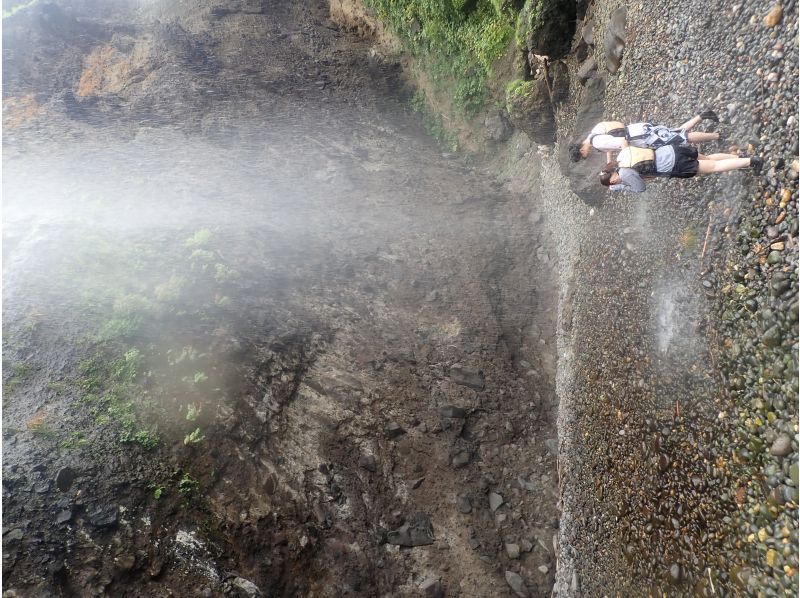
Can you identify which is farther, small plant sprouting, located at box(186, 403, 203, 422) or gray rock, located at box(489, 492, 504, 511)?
gray rock, located at box(489, 492, 504, 511)

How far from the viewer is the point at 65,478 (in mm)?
6848

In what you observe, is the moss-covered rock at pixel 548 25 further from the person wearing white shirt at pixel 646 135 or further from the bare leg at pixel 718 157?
the bare leg at pixel 718 157

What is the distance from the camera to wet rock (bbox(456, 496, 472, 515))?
8039mm

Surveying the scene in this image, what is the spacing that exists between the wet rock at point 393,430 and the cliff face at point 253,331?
1.9 inches

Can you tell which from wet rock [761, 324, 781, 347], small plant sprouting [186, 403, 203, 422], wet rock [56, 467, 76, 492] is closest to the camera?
wet rock [761, 324, 781, 347]

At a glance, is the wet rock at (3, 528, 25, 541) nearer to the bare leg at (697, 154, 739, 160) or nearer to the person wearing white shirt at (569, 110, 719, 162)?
the person wearing white shirt at (569, 110, 719, 162)

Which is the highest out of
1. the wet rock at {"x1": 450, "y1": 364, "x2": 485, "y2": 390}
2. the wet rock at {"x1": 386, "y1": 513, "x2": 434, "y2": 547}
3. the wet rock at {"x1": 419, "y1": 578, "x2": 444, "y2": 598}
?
the wet rock at {"x1": 450, "y1": 364, "x2": 485, "y2": 390}

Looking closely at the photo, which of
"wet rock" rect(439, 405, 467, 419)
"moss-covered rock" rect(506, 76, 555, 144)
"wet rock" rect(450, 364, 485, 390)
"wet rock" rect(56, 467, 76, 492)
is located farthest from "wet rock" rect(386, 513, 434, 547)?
"moss-covered rock" rect(506, 76, 555, 144)

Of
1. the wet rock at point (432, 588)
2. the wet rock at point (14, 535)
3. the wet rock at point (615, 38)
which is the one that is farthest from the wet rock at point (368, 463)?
the wet rock at point (615, 38)

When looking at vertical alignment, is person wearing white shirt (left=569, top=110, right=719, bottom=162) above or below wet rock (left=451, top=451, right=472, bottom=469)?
above

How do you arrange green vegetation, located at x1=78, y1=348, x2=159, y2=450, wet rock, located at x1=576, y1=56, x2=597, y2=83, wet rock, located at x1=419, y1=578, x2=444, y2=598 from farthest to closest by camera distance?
wet rock, located at x1=576, y1=56, x2=597, y2=83 → wet rock, located at x1=419, y1=578, x2=444, y2=598 → green vegetation, located at x1=78, y1=348, x2=159, y2=450

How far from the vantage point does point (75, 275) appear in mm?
9141

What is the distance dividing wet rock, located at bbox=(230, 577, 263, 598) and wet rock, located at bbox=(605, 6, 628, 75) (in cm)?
943

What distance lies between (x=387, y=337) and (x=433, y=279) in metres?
1.76
